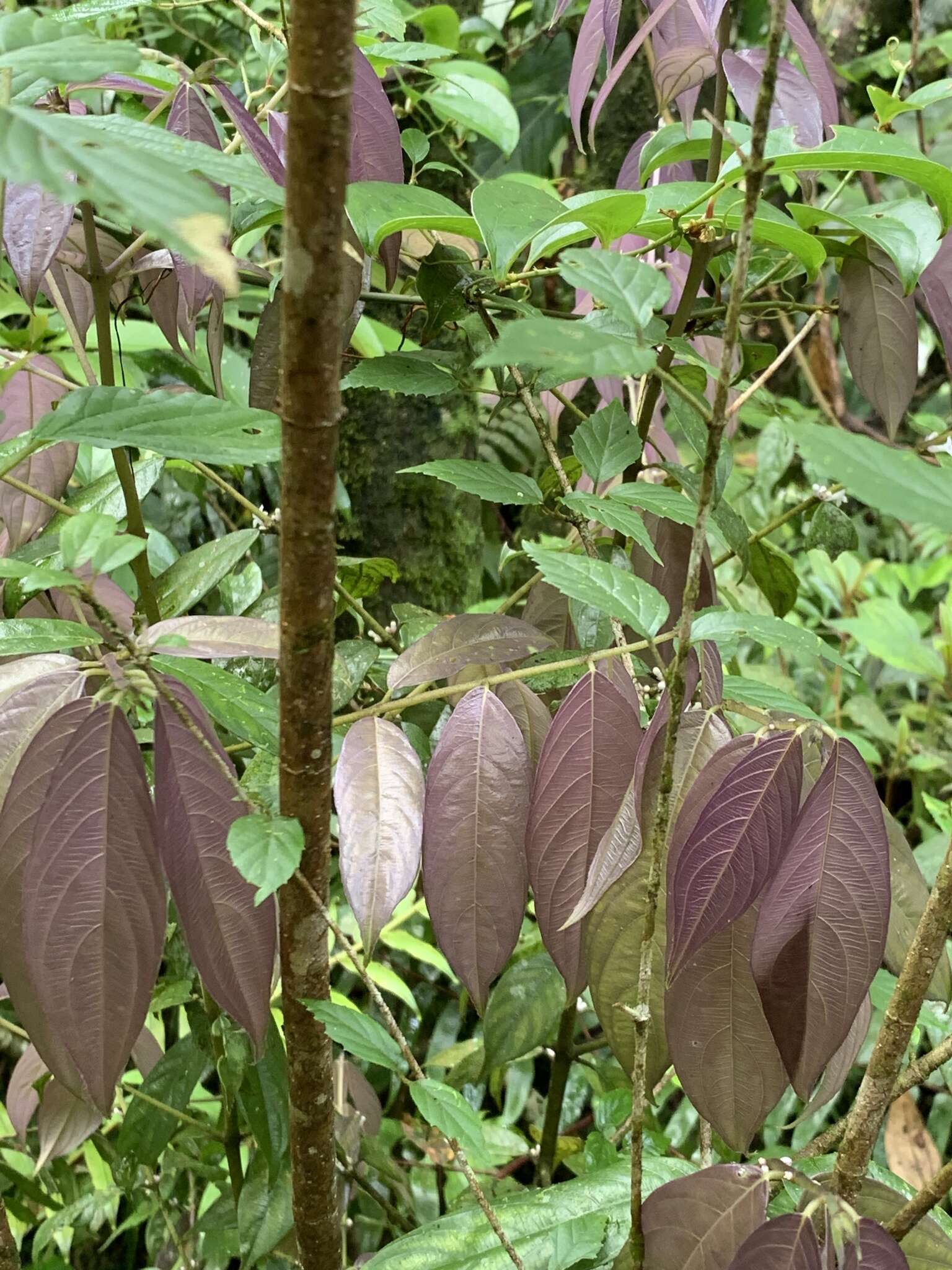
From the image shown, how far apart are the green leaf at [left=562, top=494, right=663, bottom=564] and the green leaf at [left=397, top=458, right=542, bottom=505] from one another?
0.02 m

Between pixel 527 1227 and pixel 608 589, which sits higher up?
pixel 608 589

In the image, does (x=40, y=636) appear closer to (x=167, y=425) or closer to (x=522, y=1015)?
(x=167, y=425)

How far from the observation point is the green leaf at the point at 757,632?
0.37 metres

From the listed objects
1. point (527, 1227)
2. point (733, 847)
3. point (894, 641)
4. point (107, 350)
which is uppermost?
point (107, 350)

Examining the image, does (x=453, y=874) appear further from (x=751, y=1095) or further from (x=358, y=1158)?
(x=358, y=1158)

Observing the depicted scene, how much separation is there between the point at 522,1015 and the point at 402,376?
1.34 ft

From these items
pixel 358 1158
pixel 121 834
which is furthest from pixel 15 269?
pixel 358 1158

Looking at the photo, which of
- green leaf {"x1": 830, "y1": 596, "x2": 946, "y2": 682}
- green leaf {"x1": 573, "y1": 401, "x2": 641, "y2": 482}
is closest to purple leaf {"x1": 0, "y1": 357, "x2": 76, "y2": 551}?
green leaf {"x1": 573, "y1": 401, "x2": 641, "y2": 482}

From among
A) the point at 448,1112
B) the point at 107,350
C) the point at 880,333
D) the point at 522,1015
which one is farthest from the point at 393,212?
the point at 522,1015

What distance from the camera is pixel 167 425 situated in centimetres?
33

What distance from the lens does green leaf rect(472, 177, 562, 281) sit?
0.44 m

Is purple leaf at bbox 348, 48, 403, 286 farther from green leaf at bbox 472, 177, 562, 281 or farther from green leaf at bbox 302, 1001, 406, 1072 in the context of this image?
green leaf at bbox 302, 1001, 406, 1072

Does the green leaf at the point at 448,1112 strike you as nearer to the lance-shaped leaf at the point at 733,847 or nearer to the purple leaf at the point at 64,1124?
the lance-shaped leaf at the point at 733,847

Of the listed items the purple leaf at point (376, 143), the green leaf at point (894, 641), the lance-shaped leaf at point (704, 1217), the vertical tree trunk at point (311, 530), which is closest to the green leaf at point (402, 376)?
the purple leaf at point (376, 143)
